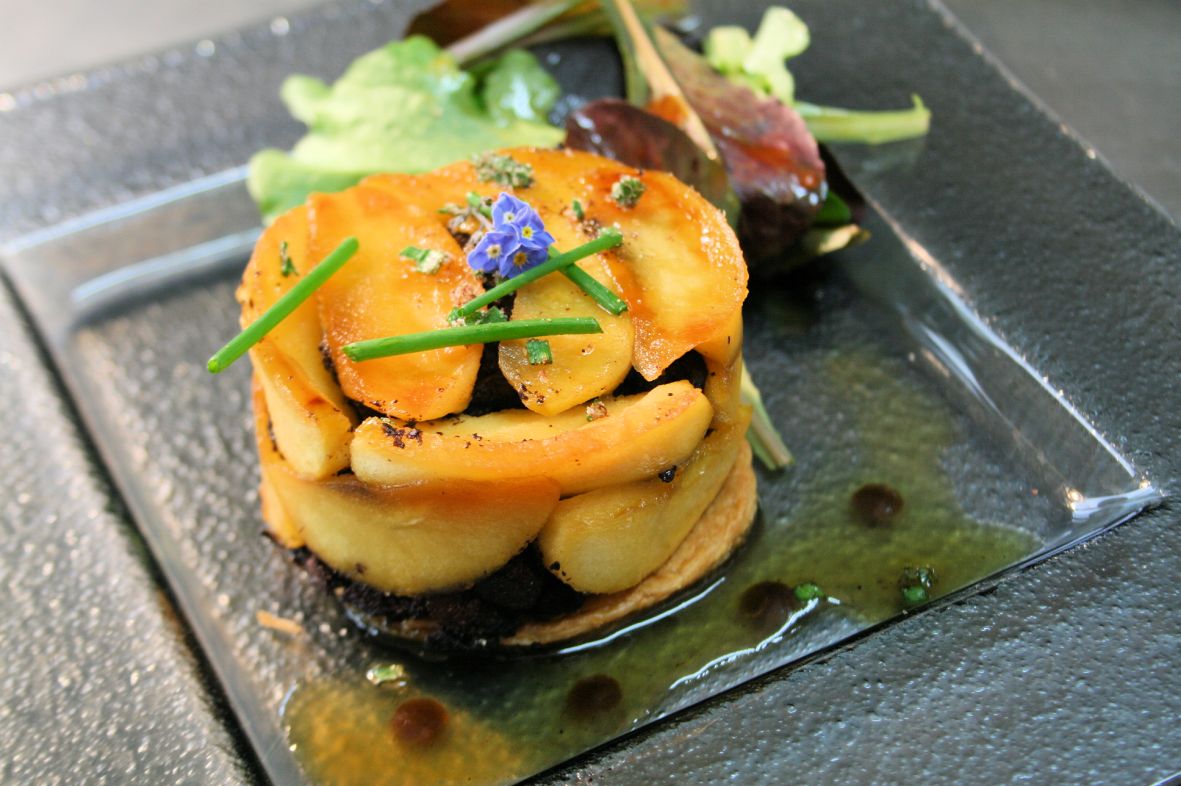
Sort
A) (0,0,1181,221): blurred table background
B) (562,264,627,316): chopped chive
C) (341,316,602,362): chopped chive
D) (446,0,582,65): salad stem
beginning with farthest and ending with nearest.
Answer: (0,0,1181,221): blurred table background → (446,0,582,65): salad stem → (562,264,627,316): chopped chive → (341,316,602,362): chopped chive

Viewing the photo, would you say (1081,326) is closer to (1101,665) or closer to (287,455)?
(1101,665)

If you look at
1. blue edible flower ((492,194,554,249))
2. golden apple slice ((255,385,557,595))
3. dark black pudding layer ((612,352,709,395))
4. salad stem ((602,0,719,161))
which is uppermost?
blue edible flower ((492,194,554,249))

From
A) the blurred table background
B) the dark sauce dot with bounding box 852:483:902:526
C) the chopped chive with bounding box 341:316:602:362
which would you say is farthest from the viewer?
the blurred table background

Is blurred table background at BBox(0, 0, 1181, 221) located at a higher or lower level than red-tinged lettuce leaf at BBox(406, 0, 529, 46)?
lower

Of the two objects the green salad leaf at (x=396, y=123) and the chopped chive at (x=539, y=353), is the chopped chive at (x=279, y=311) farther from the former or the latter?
the green salad leaf at (x=396, y=123)

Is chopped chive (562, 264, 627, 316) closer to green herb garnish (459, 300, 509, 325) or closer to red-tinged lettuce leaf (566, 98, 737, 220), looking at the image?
green herb garnish (459, 300, 509, 325)

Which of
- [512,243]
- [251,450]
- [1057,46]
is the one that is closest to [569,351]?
[512,243]

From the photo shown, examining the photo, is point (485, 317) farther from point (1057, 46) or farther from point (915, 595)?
point (1057, 46)

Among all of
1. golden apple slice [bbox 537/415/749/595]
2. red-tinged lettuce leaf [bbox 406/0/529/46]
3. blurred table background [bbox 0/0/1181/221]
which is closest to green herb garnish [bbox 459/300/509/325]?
golden apple slice [bbox 537/415/749/595]

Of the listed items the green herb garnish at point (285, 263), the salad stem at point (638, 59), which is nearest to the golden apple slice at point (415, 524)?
the green herb garnish at point (285, 263)
